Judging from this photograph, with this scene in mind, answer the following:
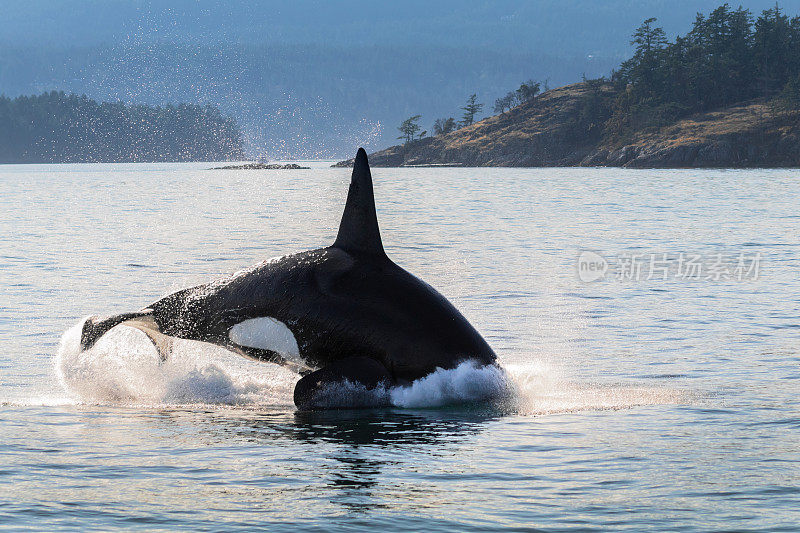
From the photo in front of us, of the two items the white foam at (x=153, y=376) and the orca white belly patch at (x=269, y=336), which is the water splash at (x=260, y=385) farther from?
the orca white belly patch at (x=269, y=336)

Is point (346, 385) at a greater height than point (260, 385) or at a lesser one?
greater

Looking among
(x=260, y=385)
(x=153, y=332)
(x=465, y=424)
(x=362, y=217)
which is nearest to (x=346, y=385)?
(x=465, y=424)

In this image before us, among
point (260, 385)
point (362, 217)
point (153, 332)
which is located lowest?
point (260, 385)

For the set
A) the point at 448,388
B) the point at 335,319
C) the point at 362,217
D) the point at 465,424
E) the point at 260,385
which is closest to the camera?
the point at 465,424

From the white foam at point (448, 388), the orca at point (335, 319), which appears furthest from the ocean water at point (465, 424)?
the orca at point (335, 319)

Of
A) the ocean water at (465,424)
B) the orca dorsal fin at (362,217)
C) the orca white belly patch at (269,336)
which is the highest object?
the orca dorsal fin at (362,217)

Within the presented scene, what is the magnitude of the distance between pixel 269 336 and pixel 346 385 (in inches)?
53.4

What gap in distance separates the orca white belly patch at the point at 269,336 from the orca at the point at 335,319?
13mm

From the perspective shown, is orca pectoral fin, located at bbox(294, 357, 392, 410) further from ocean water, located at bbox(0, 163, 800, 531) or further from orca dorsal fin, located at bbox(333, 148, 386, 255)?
orca dorsal fin, located at bbox(333, 148, 386, 255)

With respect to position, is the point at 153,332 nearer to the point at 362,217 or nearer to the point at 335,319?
the point at 335,319

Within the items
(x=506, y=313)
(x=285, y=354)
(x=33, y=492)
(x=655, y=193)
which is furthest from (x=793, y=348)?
(x=655, y=193)

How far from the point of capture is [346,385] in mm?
12641

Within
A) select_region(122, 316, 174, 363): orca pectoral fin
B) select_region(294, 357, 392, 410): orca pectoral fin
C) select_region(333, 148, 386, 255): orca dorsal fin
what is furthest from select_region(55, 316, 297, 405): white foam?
select_region(333, 148, 386, 255): orca dorsal fin

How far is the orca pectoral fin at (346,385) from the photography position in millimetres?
12664
